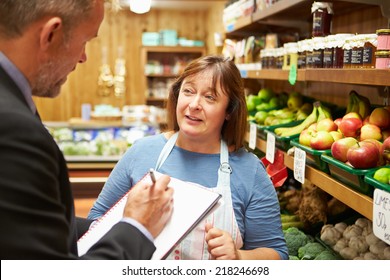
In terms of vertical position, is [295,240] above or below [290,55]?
below

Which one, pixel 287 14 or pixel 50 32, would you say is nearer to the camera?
pixel 50 32

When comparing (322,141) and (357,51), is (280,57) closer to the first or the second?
(322,141)

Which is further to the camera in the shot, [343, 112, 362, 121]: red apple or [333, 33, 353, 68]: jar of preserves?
[343, 112, 362, 121]: red apple

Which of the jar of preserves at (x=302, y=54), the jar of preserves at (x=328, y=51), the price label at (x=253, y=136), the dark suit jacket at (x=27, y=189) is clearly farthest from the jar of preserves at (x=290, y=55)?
the dark suit jacket at (x=27, y=189)

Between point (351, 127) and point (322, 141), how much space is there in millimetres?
152

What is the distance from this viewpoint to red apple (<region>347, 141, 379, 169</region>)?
173 centimetres

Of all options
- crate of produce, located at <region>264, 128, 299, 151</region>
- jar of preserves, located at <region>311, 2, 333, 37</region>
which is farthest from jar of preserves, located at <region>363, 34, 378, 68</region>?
crate of produce, located at <region>264, 128, 299, 151</region>

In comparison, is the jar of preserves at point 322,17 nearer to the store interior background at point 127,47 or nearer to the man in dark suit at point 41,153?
the man in dark suit at point 41,153

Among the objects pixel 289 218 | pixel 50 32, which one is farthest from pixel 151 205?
pixel 289 218

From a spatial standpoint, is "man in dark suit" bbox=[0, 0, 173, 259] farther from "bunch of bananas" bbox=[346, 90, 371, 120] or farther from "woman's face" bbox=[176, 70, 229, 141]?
"bunch of bananas" bbox=[346, 90, 371, 120]

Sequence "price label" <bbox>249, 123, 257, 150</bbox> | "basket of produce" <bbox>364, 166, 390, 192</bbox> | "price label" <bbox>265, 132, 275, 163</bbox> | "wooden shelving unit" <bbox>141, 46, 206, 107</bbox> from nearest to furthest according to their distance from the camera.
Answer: "basket of produce" <bbox>364, 166, 390, 192</bbox> < "price label" <bbox>265, 132, 275, 163</bbox> < "price label" <bbox>249, 123, 257, 150</bbox> < "wooden shelving unit" <bbox>141, 46, 206, 107</bbox>

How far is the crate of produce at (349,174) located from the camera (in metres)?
1.67

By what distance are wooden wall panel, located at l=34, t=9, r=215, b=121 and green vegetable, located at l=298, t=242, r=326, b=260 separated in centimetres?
669

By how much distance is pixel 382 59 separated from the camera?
5.36 feet
